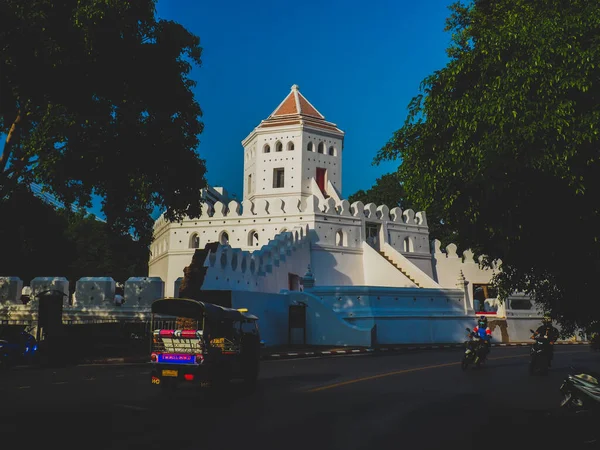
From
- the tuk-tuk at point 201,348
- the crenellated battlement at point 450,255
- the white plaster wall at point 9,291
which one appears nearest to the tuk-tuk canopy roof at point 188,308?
the tuk-tuk at point 201,348

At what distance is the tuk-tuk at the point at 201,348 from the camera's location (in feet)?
30.9

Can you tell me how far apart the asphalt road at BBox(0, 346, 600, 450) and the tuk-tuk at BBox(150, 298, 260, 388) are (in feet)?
1.21

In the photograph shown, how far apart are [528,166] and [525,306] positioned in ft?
79.5

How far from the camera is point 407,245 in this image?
1556 inches

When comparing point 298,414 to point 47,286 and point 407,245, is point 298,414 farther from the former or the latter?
point 407,245

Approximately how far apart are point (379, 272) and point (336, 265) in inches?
101

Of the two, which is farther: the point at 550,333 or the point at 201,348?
the point at 550,333

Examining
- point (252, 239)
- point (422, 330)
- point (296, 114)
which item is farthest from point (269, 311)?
point (296, 114)

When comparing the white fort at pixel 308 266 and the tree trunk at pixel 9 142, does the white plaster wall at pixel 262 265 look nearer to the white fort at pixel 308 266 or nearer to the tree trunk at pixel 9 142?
the white fort at pixel 308 266

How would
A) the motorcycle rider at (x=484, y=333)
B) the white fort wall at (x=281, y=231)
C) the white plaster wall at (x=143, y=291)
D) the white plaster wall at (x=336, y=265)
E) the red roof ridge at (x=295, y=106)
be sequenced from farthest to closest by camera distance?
the red roof ridge at (x=295, y=106) → the white fort wall at (x=281, y=231) → the white plaster wall at (x=336, y=265) → the white plaster wall at (x=143, y=291) → the motorcycle rider at (x=484, y=333)

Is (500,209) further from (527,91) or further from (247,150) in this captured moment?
(247,150)

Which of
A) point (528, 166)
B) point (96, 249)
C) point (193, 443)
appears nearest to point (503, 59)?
point (528, 166)

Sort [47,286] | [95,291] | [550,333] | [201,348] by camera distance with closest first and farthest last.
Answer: [201,348], [550,333], [47,286], [95,291]

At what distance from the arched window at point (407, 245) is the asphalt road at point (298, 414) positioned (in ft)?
86.3
